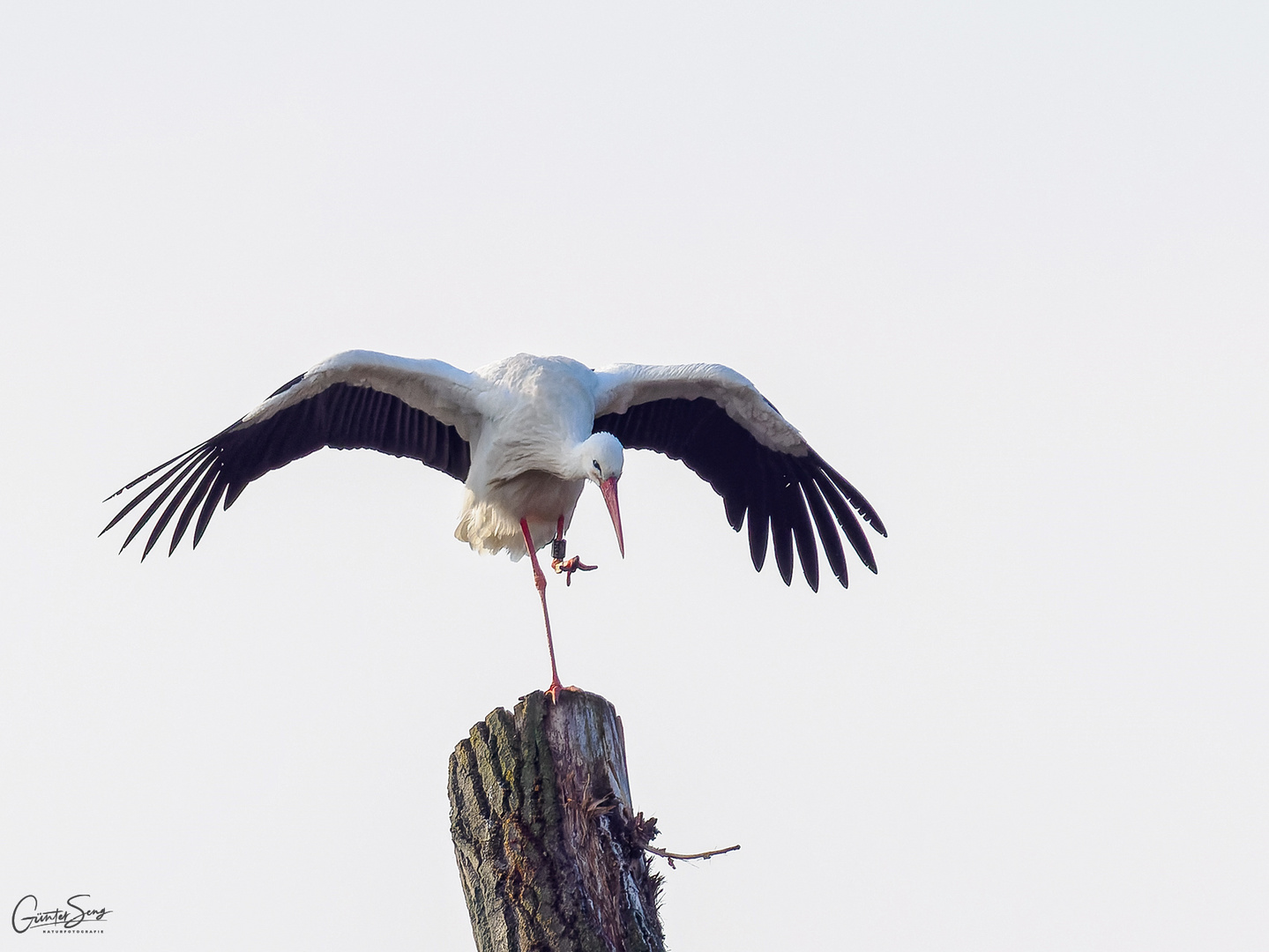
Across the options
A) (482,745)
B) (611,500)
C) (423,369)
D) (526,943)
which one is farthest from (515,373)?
(526,943)

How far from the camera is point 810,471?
9.67m

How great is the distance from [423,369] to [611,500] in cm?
141

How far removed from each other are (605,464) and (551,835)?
238cm

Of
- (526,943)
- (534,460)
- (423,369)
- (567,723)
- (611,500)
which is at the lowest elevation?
(526,943)

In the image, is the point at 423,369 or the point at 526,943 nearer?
the point at 526,943

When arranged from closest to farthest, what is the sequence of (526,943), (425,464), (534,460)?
1. (526,943)
2. (534,460)
3. (425,464)

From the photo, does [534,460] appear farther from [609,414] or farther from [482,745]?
[482,745]

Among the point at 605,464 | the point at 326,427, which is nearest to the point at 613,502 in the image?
the point at 605,464

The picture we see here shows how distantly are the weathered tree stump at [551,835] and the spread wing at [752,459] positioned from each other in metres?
3.26

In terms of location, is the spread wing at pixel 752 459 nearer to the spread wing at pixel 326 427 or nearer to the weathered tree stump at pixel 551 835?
the spread wing at pixel 326 427

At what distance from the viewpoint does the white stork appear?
27.9ft

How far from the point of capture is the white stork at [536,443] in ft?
27.9

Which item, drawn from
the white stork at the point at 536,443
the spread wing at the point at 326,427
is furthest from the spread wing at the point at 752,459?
the spread wing at the point at 326,427

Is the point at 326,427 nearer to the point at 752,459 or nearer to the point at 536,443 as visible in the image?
the point at 536,443
